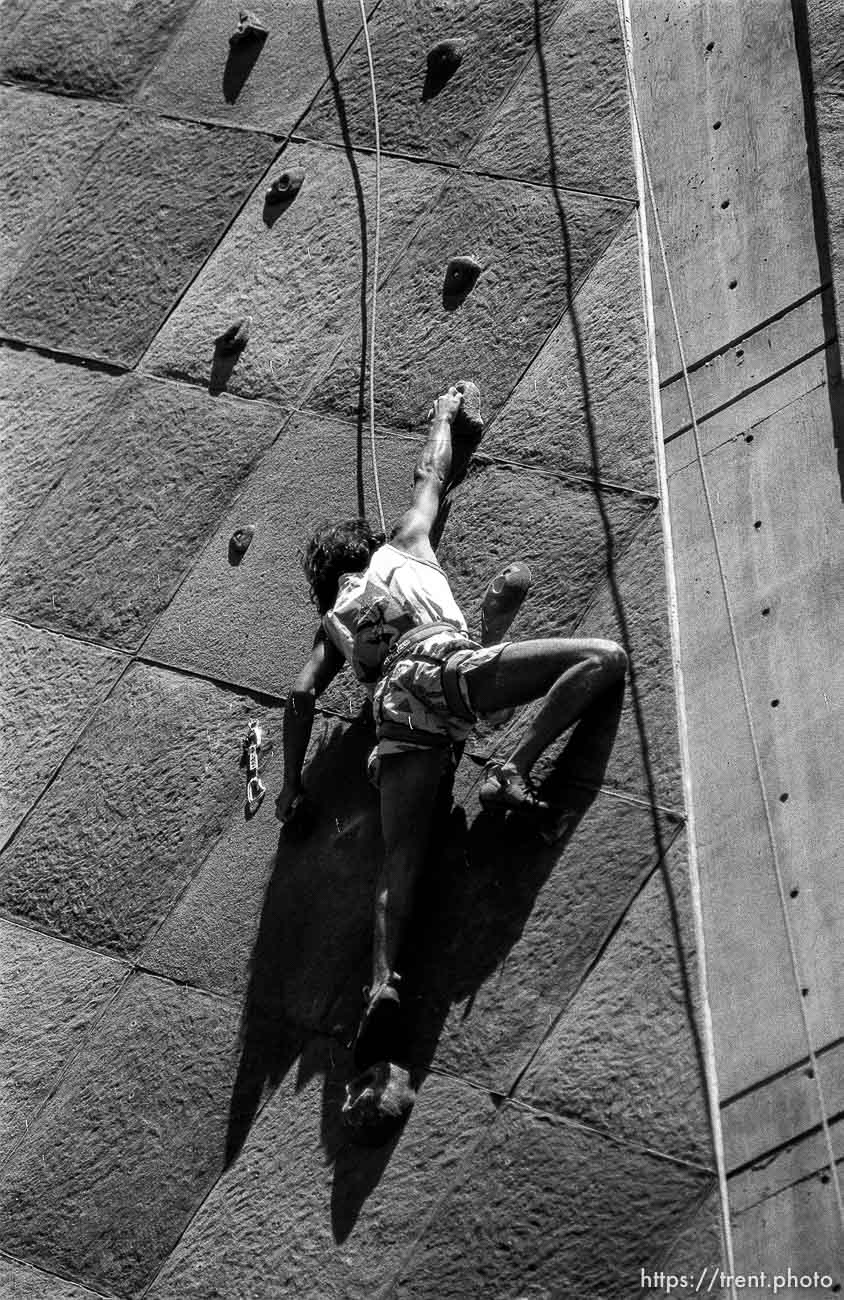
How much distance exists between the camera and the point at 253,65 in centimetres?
861

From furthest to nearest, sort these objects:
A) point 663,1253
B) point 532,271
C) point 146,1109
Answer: point 532,271
point 146,1109
point 663,1253

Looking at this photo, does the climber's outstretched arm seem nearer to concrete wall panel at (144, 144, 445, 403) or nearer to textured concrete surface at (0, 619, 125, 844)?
concrete wall panel at (144, 144, 445, 403)

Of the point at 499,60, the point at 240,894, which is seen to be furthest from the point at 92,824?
the point at 499,60

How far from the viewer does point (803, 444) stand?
20.3ft

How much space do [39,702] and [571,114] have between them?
3.32 m

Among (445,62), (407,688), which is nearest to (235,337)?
(445,62)

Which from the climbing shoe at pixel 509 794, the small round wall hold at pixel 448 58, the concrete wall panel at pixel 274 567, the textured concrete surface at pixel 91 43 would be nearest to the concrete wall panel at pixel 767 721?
the climbing shoe at pixel 509 794

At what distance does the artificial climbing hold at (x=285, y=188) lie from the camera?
798 centimetres

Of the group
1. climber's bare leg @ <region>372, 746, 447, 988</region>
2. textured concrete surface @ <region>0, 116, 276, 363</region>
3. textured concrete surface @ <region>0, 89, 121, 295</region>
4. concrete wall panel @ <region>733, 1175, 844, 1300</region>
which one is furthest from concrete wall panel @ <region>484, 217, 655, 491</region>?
textured concrete surface @ <region>0, 89, 121, 295</region>

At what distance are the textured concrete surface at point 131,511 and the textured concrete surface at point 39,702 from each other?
10 centimetres

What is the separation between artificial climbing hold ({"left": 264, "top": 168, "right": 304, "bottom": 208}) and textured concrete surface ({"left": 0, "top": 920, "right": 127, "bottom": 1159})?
11.4 ft

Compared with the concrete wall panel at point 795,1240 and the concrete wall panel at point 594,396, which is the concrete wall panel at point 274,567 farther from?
the concrete wall panel at point 795,1240

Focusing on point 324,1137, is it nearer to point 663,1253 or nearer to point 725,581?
point 663,1253

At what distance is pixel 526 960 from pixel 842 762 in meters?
1.15
